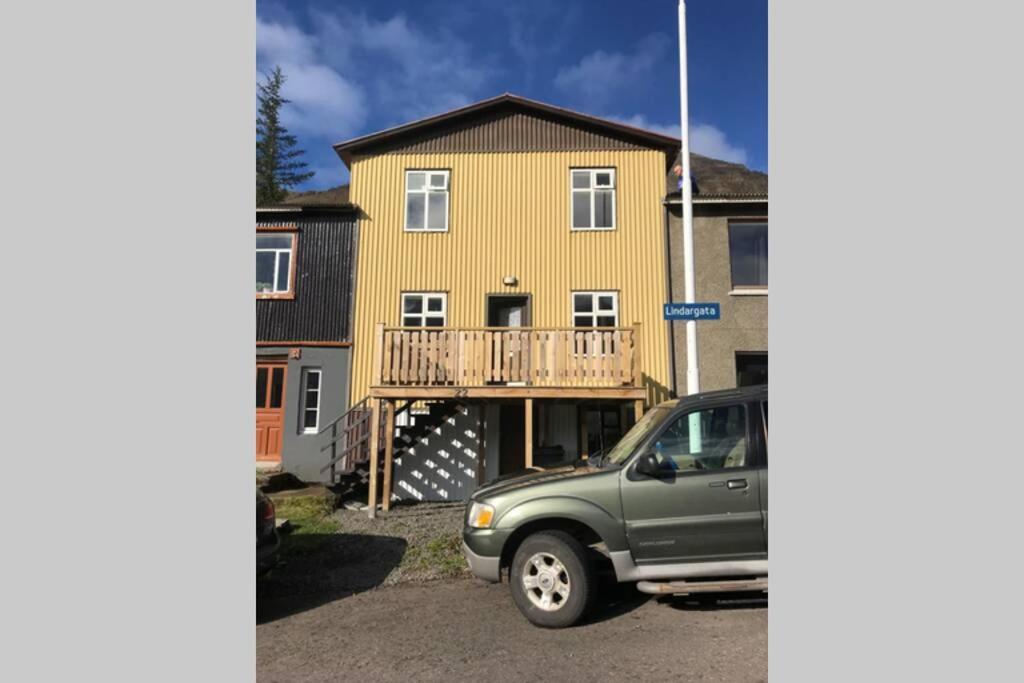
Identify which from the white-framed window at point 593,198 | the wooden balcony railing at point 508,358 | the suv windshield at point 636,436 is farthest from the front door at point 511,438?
the suv windshield at point 636,436

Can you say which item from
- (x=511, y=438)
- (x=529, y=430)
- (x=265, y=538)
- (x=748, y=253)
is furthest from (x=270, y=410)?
(x=748, y=253)

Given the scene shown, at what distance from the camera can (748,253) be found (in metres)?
12.7

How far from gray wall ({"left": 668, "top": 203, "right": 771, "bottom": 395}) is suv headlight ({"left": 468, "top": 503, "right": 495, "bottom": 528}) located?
317 inches

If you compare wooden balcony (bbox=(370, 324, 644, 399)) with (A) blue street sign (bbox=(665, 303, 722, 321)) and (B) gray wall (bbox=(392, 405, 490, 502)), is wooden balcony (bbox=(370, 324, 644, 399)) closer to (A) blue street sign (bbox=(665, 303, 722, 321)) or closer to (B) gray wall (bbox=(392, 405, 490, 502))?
(B) gray wall (bbox=(392, 405, 490, 502))

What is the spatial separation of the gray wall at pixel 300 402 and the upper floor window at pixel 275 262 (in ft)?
4.76

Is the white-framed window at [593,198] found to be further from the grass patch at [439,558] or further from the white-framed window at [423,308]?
the grass patch at [439,558]

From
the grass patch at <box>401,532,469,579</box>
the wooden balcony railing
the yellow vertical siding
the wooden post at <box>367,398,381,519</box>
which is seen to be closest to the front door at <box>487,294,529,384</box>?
the yellow vertical siding

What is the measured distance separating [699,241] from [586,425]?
4.77m

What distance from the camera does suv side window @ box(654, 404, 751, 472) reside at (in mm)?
4832

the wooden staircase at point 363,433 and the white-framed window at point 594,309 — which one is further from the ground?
the white-framed window at point 594,309

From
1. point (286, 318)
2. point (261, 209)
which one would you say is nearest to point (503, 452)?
point (286, 318)

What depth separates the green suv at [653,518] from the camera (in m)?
4.66

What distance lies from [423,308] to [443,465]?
11.4 feet

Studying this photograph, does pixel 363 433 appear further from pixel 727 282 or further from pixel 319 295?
pixel 727 282
